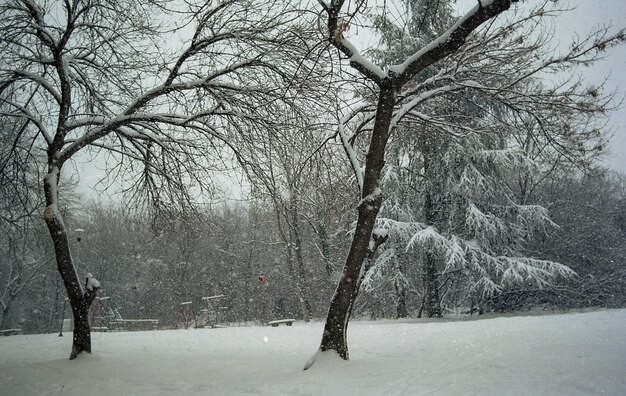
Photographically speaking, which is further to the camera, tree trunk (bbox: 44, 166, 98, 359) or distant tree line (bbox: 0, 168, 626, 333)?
distant tree line (bbox: 0, 168, 626, 333)

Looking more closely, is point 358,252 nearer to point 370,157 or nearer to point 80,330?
point 370,157

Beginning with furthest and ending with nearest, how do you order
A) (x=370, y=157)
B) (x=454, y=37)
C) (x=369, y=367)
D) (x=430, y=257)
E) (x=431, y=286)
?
(x=431, y=286)
(x=430, y=257)
(x=370, y=157)
(x=369, y=367)
(x=454, y=37)

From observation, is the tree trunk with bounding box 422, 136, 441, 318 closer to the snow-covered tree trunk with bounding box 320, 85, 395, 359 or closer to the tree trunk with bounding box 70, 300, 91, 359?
the snow-covered tree trunk with bounding box 320, 85, 395, 359

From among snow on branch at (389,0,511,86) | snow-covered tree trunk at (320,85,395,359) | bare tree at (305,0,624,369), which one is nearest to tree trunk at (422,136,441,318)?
bare tree at (305,0,624,369)

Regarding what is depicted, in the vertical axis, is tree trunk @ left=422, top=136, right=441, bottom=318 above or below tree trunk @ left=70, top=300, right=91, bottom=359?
above

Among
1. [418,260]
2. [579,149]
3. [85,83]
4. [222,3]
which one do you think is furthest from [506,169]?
[85,83]

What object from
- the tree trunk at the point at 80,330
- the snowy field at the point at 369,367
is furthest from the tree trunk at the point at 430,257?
the tree trunk at the point at 80,330

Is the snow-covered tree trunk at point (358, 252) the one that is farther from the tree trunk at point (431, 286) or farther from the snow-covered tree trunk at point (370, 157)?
the tree trunk at point (431, 286)

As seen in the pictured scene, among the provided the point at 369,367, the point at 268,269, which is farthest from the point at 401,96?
the point at 268,269

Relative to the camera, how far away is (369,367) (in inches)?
199

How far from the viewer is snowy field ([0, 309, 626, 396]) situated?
413cm

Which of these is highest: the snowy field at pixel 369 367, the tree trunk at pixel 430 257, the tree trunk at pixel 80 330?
the tree trunk at pixel 430 257

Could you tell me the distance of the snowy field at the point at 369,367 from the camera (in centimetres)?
413

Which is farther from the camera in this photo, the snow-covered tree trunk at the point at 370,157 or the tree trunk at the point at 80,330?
the tree trunk at the point at 80,330
